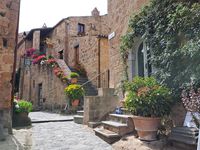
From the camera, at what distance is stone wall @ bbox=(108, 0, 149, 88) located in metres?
7.89

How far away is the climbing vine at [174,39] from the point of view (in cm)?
442

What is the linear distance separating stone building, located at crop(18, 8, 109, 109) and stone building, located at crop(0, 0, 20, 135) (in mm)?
5254

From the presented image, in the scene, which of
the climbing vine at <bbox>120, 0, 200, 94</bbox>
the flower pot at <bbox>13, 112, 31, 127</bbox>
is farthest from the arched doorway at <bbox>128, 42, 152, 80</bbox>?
the flower pot at <bbox>13, 112, 31, 127</bbox>

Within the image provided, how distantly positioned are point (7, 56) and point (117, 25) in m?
4.40

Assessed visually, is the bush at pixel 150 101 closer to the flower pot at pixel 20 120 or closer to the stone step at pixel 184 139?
the stone step at pixel 184 139

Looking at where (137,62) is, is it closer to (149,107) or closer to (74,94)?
(149,107)

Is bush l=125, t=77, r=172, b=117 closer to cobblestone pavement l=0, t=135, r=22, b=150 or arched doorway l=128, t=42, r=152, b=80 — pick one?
cobblestone pavement l=0, t=135, r=22, b=150

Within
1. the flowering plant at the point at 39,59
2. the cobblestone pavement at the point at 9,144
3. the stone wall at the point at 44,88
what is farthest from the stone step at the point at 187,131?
the flowering plant at the point at 39,59

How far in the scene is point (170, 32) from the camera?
509 centimetres

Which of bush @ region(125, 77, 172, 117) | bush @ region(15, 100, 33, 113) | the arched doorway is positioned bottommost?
bush @ region(15, 100, 33, 113)

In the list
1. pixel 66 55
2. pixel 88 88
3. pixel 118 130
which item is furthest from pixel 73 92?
pixel 66 55

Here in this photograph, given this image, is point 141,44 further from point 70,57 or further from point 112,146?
point 70,57

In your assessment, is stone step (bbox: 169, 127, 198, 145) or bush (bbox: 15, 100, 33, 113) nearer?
stone step (bbox: 169, 127, 198, 145)

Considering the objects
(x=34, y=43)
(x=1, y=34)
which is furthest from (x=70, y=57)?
(x=1, y=34)
